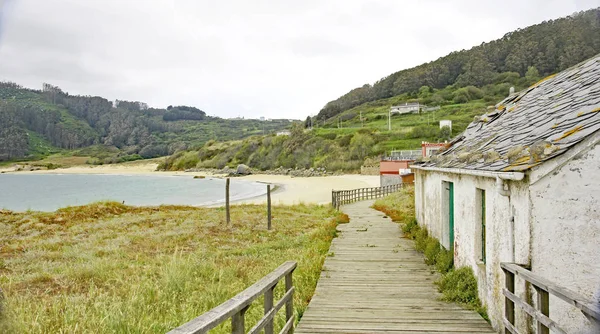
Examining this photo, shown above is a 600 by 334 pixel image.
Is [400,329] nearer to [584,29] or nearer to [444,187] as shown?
[444,187]

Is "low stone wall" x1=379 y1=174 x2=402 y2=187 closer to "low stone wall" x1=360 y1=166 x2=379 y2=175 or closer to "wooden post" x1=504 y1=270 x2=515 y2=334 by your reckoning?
"low stone wall" x1=360 y1=166 x2=379 y2=175

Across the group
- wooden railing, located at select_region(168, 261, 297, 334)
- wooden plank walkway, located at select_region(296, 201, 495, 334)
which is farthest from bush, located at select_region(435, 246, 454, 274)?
wooden railing, located at select_region(168, 261, 297, 334)

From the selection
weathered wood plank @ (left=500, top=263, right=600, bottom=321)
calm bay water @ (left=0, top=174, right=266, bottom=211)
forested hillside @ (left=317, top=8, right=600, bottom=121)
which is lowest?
calm bay water @ (left=0, top=174, right=266, bottom=211)

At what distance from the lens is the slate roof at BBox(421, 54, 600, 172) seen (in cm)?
475

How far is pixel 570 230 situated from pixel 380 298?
3584mm

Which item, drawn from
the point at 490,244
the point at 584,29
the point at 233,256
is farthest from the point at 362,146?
the point at 584,29

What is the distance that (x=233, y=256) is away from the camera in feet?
40.4

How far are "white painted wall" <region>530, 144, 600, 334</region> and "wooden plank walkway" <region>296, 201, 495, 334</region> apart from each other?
1433 millimetres

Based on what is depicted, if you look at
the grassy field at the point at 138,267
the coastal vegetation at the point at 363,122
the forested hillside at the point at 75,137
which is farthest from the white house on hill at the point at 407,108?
the grassy field at the point at 138,267

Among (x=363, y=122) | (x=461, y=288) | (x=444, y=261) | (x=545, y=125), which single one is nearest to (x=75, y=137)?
(x=363, y=122)

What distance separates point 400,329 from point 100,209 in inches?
1021

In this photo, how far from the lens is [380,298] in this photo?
23.7ft

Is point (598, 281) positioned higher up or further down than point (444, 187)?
further down

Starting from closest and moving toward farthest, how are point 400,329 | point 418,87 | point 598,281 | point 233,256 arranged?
1. point 598,281
2. point 400,329
3. point 233,256
4. point 418,87
